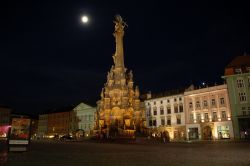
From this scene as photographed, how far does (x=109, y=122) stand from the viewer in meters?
38.9

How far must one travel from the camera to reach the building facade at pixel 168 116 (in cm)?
5781

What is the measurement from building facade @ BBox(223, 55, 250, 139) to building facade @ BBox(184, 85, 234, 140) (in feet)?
5.33

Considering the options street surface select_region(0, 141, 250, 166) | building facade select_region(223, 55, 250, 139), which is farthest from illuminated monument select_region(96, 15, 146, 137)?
street surface select_region(0, 141, 250, 166)

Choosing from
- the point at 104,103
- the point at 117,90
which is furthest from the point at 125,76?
the point at 104,103

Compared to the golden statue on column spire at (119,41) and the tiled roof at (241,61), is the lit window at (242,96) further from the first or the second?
the golden statue on column spire at (119,41)

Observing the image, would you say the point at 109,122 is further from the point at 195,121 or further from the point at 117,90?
the point at 195,121

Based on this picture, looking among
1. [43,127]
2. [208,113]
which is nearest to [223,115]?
[208,113]

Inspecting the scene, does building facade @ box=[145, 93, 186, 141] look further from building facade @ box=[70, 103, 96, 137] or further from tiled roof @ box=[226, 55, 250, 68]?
building facade @ box=[70, 103, 96, 137]

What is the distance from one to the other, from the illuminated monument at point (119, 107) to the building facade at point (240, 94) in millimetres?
18912

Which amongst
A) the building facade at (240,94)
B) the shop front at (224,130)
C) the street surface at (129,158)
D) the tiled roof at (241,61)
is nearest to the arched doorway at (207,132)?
the shop front at (224,130)

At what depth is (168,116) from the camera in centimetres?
6028

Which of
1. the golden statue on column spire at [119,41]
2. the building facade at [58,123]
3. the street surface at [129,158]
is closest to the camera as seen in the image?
the street surface at [129,158]

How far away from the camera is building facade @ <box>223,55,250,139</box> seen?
151ft

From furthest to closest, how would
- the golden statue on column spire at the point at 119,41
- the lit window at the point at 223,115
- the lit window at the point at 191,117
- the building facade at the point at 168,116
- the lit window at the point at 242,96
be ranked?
1. the building facade at the point at 168,116
2. the lit window at the point at 191,117
3. the lit window at the point at 223,115
4. the lit window at the point at 242,96
5. the golden statue on column spire at the point at 119,41
